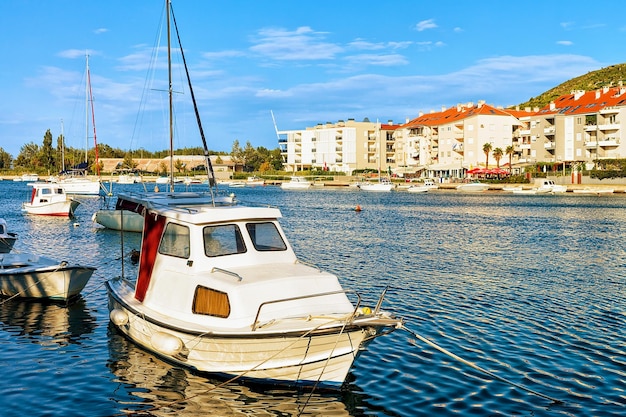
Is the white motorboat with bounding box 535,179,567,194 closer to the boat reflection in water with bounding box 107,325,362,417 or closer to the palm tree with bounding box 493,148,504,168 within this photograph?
the palm tree with bounding box 493,148,504,168

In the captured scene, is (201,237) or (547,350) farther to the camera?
(547,350)

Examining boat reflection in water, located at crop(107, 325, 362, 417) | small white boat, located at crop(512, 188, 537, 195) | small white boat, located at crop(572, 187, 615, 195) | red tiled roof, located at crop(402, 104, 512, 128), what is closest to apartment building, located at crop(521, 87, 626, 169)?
red tiled roof, located at crop(402, 104, 512, 128)

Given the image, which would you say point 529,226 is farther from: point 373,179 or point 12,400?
point 373,179

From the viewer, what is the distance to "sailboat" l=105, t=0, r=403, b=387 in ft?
44.9

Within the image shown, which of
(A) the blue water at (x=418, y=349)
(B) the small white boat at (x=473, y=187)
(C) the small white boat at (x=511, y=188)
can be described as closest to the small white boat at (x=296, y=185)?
(B) the small white boat at (x=473, y=187)

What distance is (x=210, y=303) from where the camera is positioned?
15.1m

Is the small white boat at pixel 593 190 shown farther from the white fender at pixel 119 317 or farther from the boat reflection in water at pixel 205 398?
the boat reflection in water at pixel 205 398

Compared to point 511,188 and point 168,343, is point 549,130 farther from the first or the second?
point 168,343

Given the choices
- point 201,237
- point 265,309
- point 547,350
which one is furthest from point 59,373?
point 547,350

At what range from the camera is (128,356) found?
17.7 m

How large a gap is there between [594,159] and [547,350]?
395ft

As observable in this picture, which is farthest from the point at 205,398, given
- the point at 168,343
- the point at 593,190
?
the point at 593,190

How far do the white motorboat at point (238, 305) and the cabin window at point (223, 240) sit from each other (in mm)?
25

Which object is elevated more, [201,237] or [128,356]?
[201,237]
